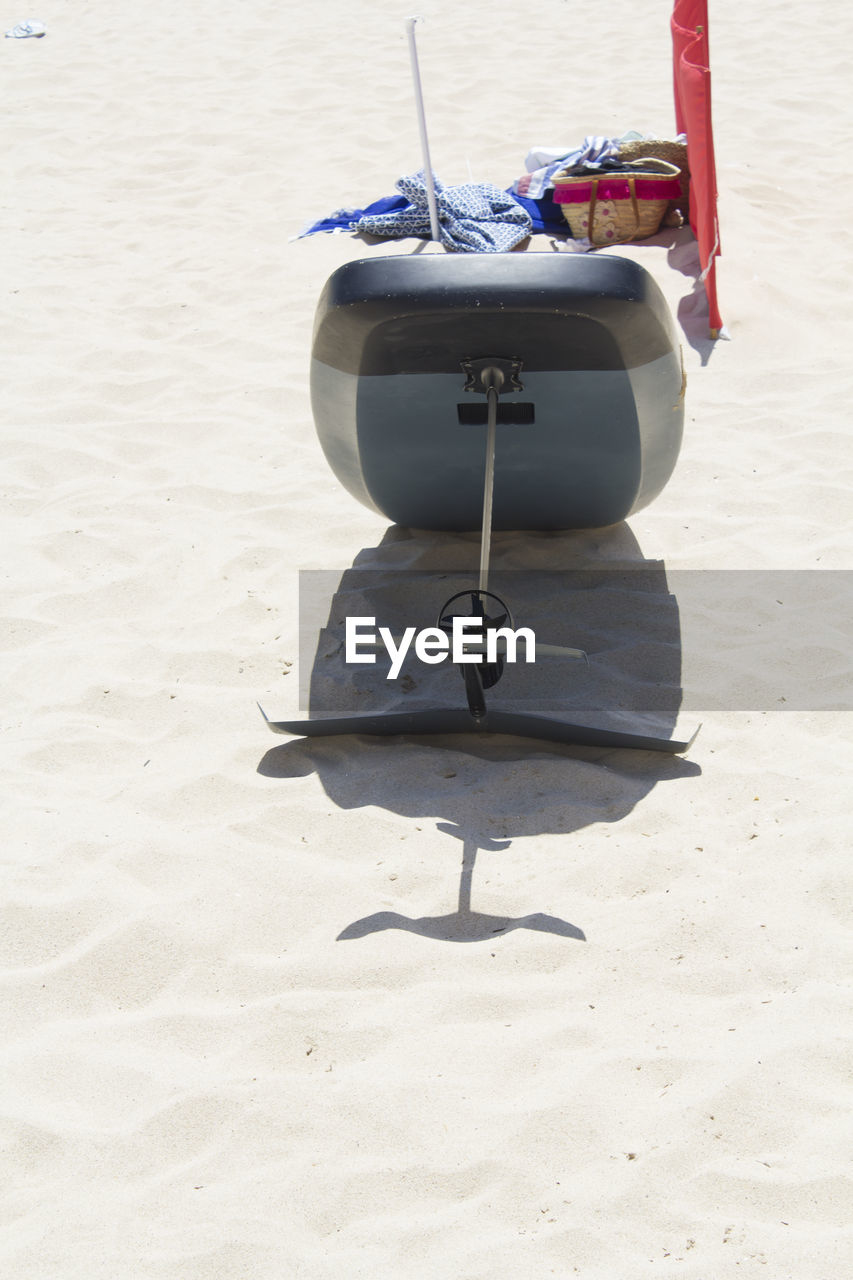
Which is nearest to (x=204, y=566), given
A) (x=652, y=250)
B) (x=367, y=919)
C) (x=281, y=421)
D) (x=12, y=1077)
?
(x=281, y=421)

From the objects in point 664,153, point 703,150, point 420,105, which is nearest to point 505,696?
point 420,105

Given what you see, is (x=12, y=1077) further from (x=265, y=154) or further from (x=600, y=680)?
(x=265, y=154)

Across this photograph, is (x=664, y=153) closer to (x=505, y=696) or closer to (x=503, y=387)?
(x=503, y=387)

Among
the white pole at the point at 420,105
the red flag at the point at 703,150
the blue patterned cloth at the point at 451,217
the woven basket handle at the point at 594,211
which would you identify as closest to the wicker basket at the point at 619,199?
the woven basket handle at the point at 594,211

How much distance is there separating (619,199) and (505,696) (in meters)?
3.28

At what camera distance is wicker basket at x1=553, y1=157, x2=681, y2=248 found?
5160 mm

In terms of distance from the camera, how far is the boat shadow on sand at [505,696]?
2.40 metres

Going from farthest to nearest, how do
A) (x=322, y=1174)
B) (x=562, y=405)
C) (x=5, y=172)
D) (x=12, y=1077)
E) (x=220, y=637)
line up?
(x=5, y=172) < (x=220, y=637) < (x=562, y=405) < (x=12, y=1077) < (x=322, y=1174)

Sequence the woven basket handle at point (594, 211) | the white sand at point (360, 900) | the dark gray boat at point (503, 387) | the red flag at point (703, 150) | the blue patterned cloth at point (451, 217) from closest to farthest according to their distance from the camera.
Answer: the white sand at point (360, 900), the dark gray boat at point (503, 387), the red flag at point (703, 150), the woven basket handle at point (594, 211), the blue patterned cloth at point (451, 217)

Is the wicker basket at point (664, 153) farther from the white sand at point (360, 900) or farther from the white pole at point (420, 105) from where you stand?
the white pole at point (420, 105)

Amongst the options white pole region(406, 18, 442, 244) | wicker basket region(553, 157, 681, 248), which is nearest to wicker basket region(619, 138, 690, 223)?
wicker basket region(553, 157, 681, 248)

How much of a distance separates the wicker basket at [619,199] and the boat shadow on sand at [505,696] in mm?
2424

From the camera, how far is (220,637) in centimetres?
307

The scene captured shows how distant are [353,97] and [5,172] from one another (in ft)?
7.52
